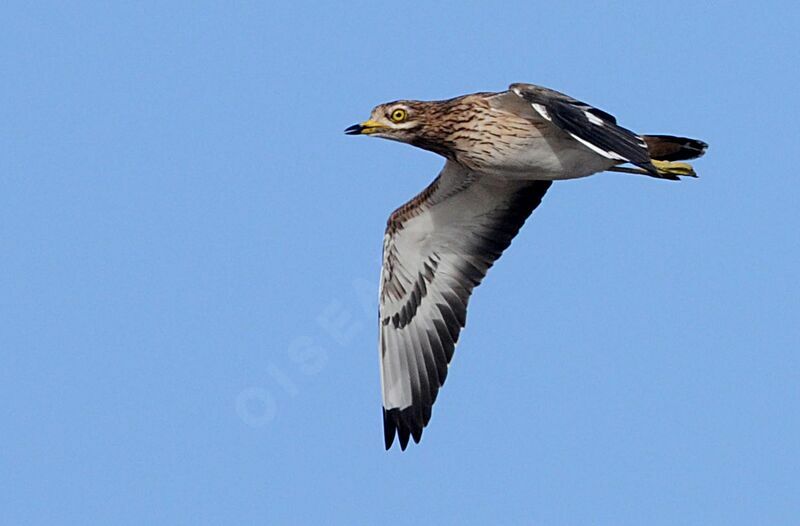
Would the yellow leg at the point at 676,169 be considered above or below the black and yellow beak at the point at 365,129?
below

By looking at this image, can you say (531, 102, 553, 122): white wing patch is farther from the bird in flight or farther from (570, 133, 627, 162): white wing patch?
the bird in flight

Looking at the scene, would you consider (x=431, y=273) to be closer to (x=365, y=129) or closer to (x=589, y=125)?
(x=365, y=129)

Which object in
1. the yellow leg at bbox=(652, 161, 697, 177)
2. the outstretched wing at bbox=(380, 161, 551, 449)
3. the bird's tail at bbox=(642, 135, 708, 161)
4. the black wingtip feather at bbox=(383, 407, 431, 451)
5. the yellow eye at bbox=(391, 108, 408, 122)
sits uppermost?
the yellow eye at bbox=(391, 108, 408, 122)

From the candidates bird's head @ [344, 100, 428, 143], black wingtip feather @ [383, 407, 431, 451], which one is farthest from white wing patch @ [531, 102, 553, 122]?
black wingtip feather @ [383, 407, 431, 451]

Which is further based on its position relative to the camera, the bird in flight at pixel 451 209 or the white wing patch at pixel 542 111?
the bird in flight at pixel 451 209

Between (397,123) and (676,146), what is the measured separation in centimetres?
269

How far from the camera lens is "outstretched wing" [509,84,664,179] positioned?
11.9 m

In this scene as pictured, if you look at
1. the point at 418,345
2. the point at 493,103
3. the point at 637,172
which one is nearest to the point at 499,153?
the point at 493,103

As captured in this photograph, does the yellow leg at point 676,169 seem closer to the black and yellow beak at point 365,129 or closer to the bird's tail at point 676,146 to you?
the bird's tail at point 676,146

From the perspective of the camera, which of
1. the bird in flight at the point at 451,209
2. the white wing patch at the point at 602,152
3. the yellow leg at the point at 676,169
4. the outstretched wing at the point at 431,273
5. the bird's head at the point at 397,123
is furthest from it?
the outstretched wing at the point at 431,273

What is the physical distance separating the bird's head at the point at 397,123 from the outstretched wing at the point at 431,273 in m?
1.21

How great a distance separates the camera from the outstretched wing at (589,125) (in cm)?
1190

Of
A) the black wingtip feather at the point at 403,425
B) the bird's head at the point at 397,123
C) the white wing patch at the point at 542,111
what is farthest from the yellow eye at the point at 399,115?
the black wingtip feather at the point at 403,425

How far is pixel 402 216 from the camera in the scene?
14.8 meters
